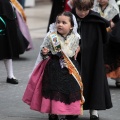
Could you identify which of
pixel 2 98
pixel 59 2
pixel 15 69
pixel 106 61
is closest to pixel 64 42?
pixel 2 98

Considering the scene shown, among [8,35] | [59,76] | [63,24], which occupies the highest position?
[63,24]

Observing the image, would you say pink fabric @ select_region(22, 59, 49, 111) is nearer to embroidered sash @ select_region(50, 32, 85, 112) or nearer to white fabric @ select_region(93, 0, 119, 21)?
embroidered sash @ select_region(50, 32, 85, 112)

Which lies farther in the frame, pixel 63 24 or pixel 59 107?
pixel 63 24

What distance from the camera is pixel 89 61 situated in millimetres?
6844

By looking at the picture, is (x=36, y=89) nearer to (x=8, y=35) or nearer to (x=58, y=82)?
(x=58, y=82)

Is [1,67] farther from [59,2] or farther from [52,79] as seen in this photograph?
[52,79]

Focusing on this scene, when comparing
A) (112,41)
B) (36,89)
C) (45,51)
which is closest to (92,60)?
(45,51)

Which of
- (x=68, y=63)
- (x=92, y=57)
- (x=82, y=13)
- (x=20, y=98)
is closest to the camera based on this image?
(x=68, y=63)

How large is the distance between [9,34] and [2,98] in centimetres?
121

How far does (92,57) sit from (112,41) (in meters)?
2.16

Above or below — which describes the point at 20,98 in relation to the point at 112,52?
below

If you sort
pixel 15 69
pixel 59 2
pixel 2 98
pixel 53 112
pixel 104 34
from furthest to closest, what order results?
pixel 59 2 → pixel 15 69 → pixel 2 98 → pixel 104 34 → pixel 53 112

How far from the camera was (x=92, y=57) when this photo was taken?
6867 mm

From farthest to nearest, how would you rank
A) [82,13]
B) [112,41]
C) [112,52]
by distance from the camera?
1. [112,52]
2. [112,41]
3. [82,13]
